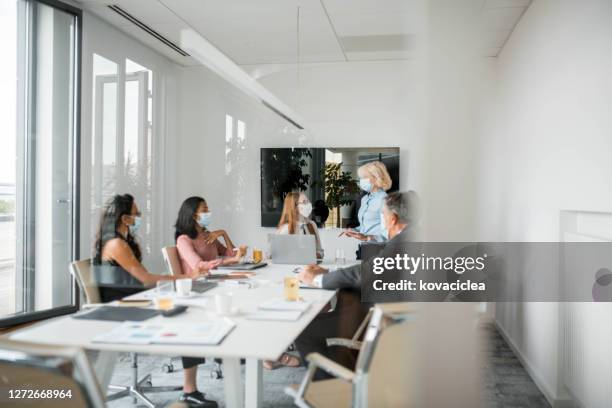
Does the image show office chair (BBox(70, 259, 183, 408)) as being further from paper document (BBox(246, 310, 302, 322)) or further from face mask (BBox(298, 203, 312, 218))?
face mask (BBox(298, 203, 312, 218))

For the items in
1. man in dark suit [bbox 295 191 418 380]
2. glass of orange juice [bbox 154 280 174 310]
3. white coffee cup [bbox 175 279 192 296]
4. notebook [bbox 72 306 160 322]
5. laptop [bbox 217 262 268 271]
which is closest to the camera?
man in dark suit [bbox 295 191 418 380]

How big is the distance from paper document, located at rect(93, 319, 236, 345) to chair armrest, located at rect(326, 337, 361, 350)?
0.44 m

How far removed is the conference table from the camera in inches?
64.6

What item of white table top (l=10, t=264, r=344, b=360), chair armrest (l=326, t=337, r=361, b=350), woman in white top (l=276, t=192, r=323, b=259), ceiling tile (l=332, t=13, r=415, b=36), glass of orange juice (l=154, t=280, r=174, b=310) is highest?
ceiling tile (l=332, t=13, r=415, b=36)

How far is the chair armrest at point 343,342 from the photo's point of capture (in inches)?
79.3

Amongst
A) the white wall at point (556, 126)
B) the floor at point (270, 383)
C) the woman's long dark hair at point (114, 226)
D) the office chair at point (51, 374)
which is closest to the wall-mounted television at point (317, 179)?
the woman's long dark hair at point (114, 226)

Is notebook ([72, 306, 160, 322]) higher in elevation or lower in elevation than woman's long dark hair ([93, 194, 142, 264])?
lower

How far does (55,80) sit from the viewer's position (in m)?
4.01

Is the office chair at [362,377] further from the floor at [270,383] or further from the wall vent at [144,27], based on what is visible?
the wall vent at [144,27]

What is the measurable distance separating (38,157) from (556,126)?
11.8 ft

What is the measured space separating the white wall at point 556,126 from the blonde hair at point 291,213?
2.16 meters

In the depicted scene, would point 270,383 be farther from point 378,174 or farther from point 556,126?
point 378,174

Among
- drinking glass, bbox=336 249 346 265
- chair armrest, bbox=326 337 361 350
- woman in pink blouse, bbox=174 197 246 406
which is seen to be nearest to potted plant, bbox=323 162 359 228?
drinking glass, bbox=336 249 346 265

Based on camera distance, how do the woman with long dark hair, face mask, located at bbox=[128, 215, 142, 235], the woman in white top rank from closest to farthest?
the woman with long dark hair → face mask, located at bbox=[128, 215, 142, 235] → the woman in white top
